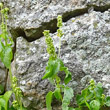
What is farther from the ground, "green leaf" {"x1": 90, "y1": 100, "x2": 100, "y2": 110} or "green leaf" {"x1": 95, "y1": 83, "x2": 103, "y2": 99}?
"green leaf" {"x1": 95, "y1": 83, "x2": 103, "y2": 99}

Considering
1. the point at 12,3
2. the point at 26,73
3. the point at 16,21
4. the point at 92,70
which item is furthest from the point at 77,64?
the point at 12,3

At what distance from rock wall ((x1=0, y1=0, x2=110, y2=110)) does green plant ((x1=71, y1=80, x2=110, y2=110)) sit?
0.10m

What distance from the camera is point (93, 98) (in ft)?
4.83

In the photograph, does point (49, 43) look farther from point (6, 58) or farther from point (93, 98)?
point (93, 98)

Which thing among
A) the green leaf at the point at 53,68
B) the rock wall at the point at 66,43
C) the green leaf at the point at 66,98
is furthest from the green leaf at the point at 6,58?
the green leaf at the point at 66,98

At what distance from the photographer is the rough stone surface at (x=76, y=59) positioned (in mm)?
1598

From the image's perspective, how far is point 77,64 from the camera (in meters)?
1.61

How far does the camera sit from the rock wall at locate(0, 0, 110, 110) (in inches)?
63.2

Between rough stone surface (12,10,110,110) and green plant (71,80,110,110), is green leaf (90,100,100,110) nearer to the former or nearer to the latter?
green plant (71,80,110,110)

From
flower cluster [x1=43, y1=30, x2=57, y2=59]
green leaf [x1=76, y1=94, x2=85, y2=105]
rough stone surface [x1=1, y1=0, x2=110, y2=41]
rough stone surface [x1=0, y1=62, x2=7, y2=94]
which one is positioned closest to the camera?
flower cluster [x1=43, y1=30, x2=57, y2=59]

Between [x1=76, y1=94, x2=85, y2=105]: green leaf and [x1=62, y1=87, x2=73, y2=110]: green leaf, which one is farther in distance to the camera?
[x1=76, y1=94, x2=85, y2=105]: green leaf

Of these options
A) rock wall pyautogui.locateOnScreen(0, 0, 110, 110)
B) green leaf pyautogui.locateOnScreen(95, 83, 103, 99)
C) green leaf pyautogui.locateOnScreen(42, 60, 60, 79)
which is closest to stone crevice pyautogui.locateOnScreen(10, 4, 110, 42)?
rock wall pyautogui.locateOnScreen(0, 0, 110, 110)

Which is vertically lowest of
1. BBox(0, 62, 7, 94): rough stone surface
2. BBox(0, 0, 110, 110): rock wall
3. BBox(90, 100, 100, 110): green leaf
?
BBox(0, 62, 7, 94): rough stone surface

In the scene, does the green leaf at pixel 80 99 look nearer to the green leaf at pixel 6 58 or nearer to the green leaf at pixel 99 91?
the green leaf at pixel 99 91
